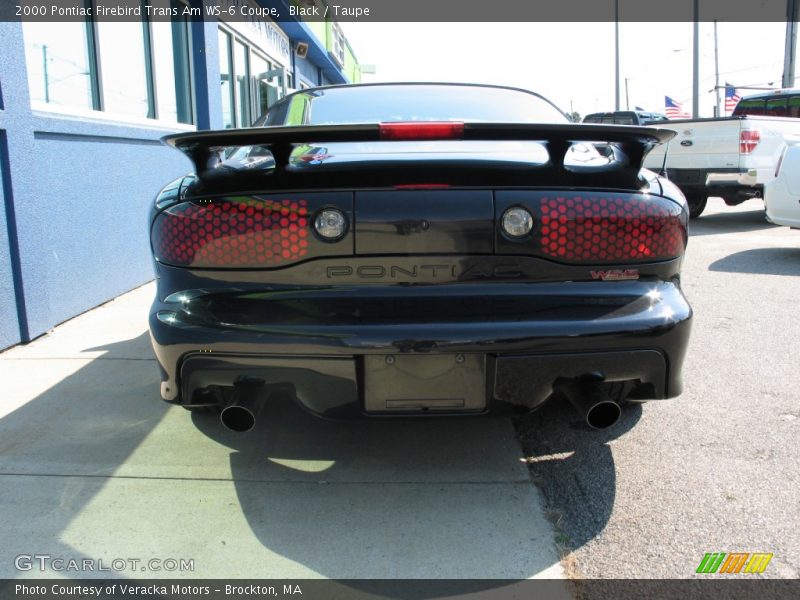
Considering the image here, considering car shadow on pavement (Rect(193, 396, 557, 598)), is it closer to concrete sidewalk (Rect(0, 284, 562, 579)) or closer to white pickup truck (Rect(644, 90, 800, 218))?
concrete sidewalk (Rect(0, 284, 562, 579))

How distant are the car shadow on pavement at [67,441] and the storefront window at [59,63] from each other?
1.99m

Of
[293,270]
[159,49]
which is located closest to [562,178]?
[293,270]

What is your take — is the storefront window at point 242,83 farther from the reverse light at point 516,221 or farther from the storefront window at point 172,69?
the reverse light at point 516,221

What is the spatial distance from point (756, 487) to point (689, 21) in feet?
99.2

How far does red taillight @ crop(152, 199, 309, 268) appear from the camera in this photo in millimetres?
2213

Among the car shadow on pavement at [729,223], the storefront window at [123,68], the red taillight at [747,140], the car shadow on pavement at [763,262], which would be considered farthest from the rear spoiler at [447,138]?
the red taillight at [747,140]

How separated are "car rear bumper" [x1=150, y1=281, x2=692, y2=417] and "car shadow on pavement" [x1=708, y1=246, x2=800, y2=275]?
532 cm

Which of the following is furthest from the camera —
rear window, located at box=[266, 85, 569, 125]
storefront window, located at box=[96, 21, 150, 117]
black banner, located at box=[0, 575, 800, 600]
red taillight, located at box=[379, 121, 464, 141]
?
storefront window, located at box=[96, 21, 150, 117]

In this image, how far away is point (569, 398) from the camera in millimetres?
2318

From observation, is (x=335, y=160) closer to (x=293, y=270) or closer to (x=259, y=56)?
(x=293, y=270)

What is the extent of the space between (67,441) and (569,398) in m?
2.18

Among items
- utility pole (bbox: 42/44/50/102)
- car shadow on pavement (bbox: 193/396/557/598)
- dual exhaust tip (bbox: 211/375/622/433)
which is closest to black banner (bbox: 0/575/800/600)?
car shadow on pavement (bbox: 193/396/557/598)

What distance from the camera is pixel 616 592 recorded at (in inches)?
79.2

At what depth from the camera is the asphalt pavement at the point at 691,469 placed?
7.30 ft
